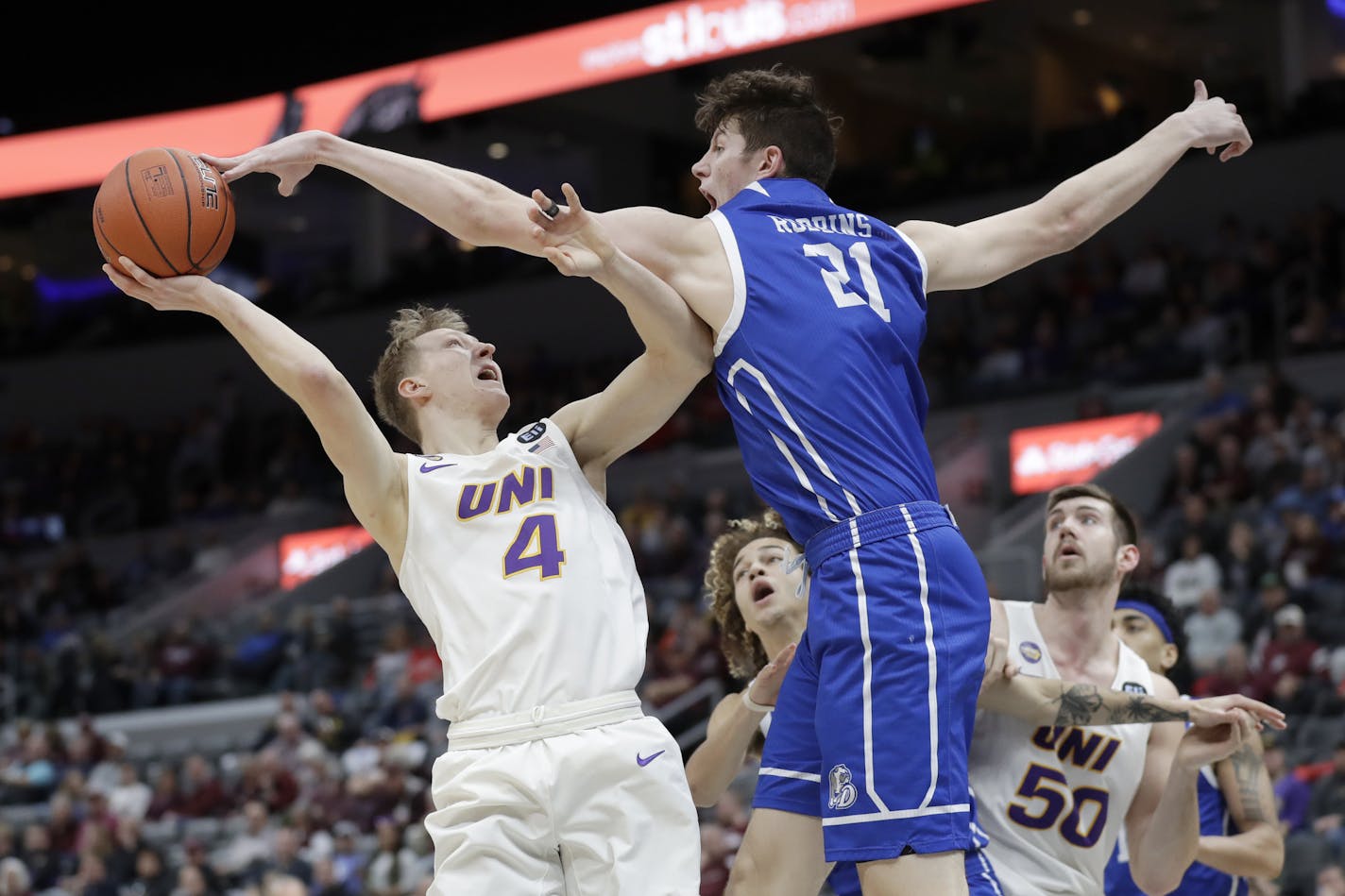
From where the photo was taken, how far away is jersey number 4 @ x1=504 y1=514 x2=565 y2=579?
13.3 feet

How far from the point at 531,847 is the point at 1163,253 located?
16.6 meters

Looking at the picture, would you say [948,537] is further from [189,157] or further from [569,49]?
[569,49]

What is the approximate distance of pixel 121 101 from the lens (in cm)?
2344

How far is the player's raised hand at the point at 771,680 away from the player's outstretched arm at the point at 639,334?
777 millimetres

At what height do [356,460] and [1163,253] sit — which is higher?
[1163,253]

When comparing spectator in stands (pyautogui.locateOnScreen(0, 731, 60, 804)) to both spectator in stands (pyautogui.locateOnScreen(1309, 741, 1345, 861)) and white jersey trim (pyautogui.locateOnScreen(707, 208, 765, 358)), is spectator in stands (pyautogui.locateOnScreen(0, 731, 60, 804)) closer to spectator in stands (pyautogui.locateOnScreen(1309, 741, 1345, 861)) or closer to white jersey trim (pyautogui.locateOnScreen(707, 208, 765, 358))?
spectator in stands (pyautogui.locateOnScreen(1309, 741, 1345, 861))

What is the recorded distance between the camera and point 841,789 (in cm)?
371

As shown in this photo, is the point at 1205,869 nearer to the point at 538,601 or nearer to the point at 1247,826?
the point at 1247,826

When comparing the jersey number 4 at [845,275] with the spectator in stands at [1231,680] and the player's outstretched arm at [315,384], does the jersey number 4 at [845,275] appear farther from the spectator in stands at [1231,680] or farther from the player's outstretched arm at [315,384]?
the spectator in stands at [1231,680]

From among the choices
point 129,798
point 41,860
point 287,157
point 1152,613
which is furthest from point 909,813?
point 129,798

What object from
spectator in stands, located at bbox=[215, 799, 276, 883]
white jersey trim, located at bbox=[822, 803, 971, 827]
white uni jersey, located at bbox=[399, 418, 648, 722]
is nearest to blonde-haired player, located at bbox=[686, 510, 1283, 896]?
white uni jersey, located at bbox=[399, 418, 648, 722]

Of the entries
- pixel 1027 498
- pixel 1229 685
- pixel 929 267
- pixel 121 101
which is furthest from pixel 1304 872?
pixel 121 101

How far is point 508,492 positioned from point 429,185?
0.77 metres

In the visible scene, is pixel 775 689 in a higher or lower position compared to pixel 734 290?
lower
